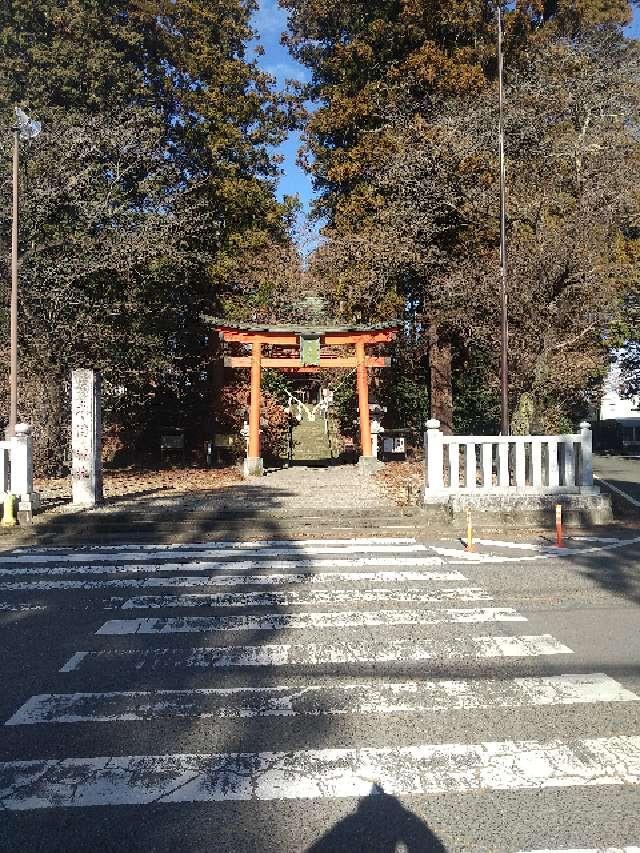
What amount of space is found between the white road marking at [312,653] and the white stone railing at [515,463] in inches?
280

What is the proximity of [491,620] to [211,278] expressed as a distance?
2156cm

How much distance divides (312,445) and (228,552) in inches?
600

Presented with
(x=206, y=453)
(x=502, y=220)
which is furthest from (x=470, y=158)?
(x=206, y=453)

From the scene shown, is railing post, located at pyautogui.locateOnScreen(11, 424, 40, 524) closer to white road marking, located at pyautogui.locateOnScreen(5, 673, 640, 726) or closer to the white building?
white road marking, located at pyautogui.locateOnScreen(5, 673, 640, 726)

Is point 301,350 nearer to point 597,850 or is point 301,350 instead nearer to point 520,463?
point 520,463

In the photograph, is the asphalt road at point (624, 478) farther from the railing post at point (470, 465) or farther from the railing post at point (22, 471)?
the railing post at point (22, 471)

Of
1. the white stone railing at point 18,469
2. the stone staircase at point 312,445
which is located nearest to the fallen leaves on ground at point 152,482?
the white stone railing at point 18,469

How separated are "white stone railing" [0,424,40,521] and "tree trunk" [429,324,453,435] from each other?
15.1 metres

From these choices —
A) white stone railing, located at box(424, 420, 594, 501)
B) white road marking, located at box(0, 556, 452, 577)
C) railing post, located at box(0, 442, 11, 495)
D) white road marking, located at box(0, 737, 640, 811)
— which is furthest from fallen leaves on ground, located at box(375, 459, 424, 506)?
white road marking, located at box(0, 737, 640, 811)

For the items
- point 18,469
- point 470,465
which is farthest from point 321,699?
point 18,469

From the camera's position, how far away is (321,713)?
15.9 feet

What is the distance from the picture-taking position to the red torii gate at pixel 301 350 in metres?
21.4

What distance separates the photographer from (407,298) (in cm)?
2597

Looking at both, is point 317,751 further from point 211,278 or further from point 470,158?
point 211,278
